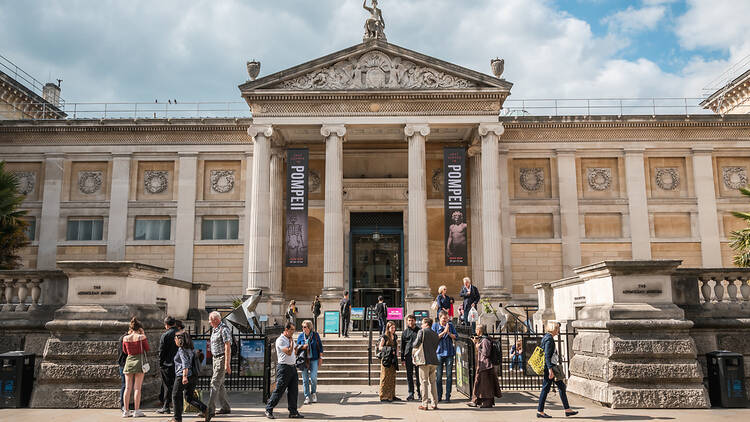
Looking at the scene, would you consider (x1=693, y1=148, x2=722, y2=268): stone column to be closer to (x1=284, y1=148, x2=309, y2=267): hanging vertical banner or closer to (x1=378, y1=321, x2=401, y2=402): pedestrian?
(x1=284, y1=148, x2=309, y2=267): hanging vertical banner

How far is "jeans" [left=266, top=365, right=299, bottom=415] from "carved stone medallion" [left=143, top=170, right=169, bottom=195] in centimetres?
2271

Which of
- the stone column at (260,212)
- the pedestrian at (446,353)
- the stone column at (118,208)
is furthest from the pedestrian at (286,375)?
the stone column at (118,208)

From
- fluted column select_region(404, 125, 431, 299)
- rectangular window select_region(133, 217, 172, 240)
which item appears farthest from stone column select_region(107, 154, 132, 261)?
fluted column select_region(404, 125, 431, 299)

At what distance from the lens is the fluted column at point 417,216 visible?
2642 centimetres

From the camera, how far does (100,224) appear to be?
31.6 m

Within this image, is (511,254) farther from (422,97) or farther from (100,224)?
(100,224)

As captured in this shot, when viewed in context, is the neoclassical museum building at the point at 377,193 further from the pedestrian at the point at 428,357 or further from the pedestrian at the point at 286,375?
the pedestrian at the point at 286,375

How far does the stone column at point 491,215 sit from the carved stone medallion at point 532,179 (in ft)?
13.7

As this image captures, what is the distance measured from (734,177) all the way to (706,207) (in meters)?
2.26

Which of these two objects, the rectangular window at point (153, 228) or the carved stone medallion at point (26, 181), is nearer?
the rectangular window at point (153, 228)

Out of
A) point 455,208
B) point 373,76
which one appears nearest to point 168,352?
point 455,208

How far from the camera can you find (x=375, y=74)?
2803 centimetres

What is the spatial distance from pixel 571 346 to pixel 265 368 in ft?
23.4

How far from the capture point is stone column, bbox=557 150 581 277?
1188 inches
